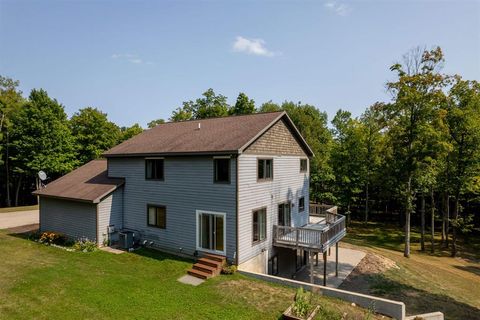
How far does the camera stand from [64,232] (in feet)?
58.5

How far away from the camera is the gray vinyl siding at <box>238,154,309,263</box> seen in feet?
45.0

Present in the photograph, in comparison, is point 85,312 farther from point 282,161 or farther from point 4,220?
point 4,220

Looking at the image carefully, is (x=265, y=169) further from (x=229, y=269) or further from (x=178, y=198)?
(x=229, y=269)

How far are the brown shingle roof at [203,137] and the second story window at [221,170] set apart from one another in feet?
2.03

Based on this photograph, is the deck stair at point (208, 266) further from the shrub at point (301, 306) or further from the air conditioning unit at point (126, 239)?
the air conditioning unit at point (126, 239)

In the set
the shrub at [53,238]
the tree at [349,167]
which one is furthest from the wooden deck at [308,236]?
the tree at [349,167]

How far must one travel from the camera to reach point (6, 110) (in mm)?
38031

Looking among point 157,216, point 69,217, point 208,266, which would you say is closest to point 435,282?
point 208,266

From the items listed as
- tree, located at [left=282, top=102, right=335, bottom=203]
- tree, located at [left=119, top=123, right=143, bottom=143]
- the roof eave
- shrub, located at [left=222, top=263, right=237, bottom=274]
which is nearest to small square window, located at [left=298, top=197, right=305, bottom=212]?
shrub, located at [left=222, top=263, right=237, bottom=274]

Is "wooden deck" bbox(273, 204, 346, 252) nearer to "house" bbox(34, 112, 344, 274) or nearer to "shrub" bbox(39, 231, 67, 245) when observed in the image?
"house" bbox(34, 112, 344, 274)

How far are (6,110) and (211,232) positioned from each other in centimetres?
3846

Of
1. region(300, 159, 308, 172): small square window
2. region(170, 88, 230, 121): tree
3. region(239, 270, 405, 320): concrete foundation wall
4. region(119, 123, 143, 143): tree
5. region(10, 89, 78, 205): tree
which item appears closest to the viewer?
region(239, 270, 405, 320): concrete foundation wall

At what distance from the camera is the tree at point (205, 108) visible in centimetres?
4231

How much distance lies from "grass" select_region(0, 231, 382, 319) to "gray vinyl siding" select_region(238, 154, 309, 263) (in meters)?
2.05
